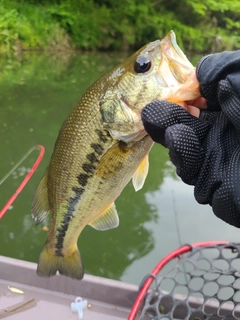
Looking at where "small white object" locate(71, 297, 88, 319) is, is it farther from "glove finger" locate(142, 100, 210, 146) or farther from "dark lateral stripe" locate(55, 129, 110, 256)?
"glove finger" locate(142, 100, 210, 146)

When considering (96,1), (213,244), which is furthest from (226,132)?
(96,1)

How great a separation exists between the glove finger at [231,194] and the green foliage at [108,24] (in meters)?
14.1

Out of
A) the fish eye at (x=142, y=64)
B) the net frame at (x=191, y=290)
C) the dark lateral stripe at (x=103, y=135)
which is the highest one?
the fish eye at (x=142, y=64)

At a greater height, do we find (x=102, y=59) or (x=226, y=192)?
(x=226, y=192)

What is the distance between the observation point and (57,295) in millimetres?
2625

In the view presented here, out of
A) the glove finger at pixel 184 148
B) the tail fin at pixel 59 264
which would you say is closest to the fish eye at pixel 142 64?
the glove finger at pixel 184 148

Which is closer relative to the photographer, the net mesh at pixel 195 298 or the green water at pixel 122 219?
the net mesh at pixel 195 298

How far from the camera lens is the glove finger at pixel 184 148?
138 cm

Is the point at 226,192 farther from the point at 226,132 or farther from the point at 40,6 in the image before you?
the point at 40,6

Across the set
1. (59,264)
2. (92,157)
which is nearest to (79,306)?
(59,264)

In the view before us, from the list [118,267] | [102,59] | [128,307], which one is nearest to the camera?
[128,307]

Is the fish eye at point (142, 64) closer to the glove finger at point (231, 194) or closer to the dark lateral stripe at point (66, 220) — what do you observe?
the glove finger at point (231, 194)

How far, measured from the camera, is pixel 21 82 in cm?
1012

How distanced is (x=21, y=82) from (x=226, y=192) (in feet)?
31.3
